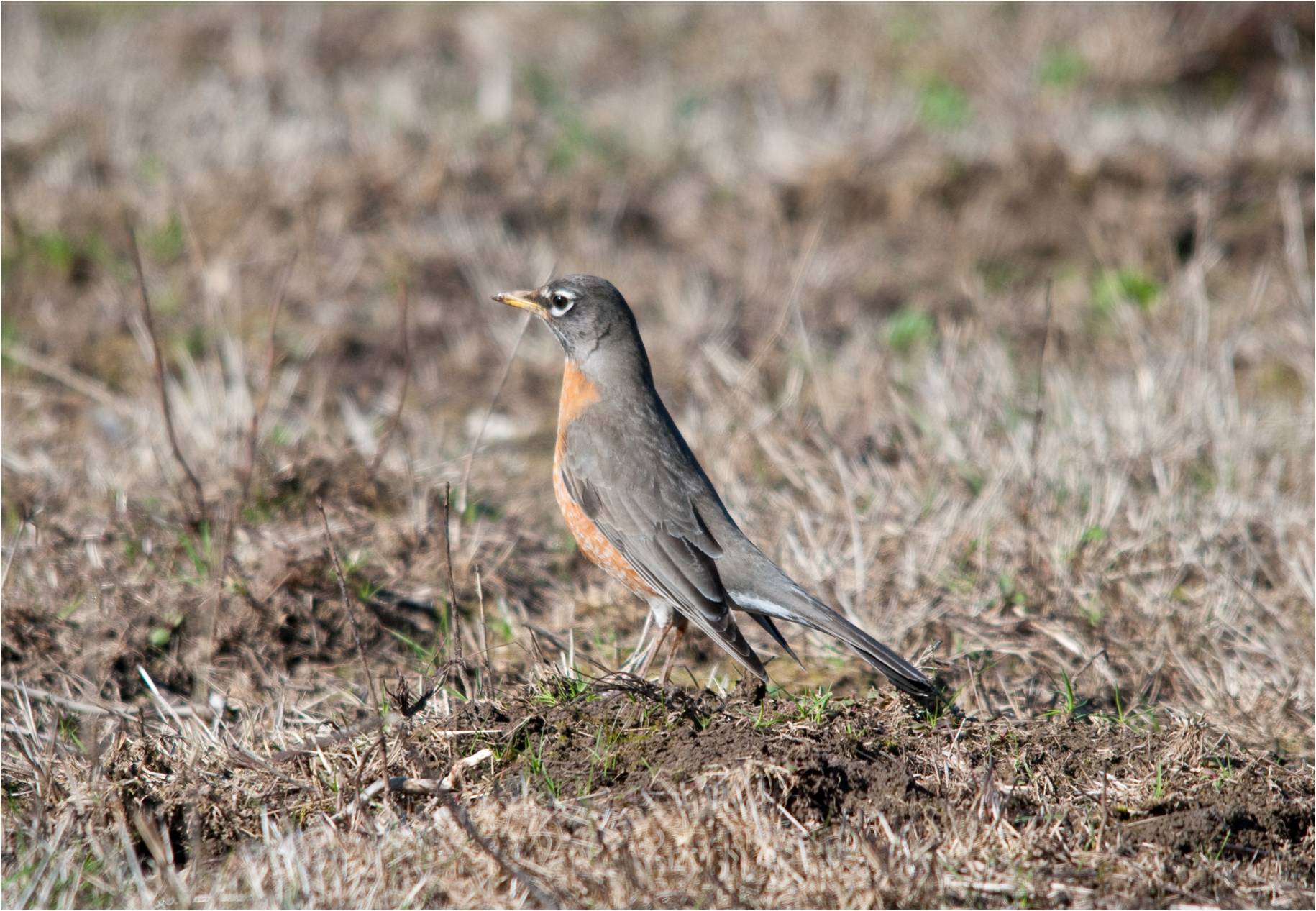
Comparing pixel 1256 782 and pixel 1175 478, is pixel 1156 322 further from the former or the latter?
pixel 1256 782

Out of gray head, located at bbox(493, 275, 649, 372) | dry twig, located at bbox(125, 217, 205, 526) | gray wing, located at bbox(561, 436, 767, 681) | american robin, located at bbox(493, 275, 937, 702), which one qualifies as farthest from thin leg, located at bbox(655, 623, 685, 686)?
dry twig, located at bbox(125, 217, 205, 526)

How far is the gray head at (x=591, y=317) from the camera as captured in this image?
5.36 m

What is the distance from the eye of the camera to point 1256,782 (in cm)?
386

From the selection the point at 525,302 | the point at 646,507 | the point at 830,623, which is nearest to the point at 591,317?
the point at 525,302

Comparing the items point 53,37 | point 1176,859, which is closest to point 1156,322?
point 1176,859

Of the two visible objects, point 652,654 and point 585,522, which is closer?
point 652,654

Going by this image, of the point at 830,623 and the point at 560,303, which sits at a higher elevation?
the point at 560,303

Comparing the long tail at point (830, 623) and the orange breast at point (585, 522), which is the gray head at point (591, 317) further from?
the long tail at point (830, 623)

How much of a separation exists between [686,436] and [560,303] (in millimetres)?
1701

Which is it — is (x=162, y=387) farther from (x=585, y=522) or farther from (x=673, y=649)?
(x=673, y=649)

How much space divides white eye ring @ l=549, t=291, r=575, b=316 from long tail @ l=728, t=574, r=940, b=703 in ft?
4.70

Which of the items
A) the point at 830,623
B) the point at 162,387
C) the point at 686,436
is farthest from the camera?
the point at 686,436

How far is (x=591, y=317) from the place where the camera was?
5379 millimetres

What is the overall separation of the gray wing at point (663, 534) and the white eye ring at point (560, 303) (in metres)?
0.65
